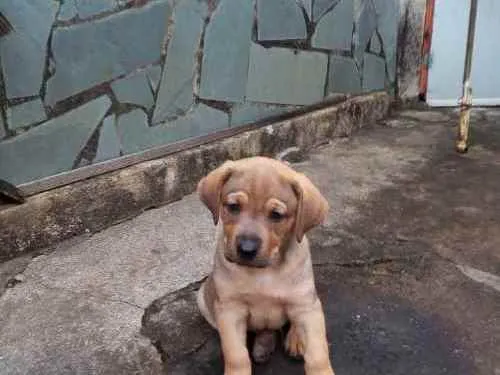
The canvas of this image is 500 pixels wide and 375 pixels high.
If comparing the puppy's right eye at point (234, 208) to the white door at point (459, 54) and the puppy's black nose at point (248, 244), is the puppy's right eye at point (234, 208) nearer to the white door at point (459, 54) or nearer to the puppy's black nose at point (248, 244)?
the puppy's black nose at point (248, 244)

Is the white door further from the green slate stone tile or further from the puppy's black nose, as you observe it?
the puppy's black nose

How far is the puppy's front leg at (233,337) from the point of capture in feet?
8.25

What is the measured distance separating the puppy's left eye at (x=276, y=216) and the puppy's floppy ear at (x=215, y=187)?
0.25 metres

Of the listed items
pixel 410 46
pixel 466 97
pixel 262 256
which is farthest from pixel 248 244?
pixel 410 46

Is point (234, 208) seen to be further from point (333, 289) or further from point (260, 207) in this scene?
point (333, 289)

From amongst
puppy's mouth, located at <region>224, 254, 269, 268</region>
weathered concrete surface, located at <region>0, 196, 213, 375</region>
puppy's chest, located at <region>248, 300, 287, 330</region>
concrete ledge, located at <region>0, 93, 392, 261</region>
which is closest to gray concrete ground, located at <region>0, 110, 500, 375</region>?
weathered concrete surface, located at <region>0, 196, 213, 375</region>

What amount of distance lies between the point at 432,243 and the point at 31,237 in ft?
8.49

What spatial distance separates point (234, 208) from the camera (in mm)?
2465

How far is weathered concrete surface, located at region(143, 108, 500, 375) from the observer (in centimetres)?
286

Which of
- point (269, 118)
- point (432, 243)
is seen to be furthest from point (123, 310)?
point (269, 118)

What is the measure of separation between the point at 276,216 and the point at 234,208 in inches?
6.8

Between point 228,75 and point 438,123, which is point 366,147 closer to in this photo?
point 438,123

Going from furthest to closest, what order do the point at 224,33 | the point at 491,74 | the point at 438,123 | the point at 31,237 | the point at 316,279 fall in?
the point at 491,74 < the point at 438,123 < the point at 224,33 < the point at 31,237 < the point at 316,279

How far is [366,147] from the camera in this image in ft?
20.6
